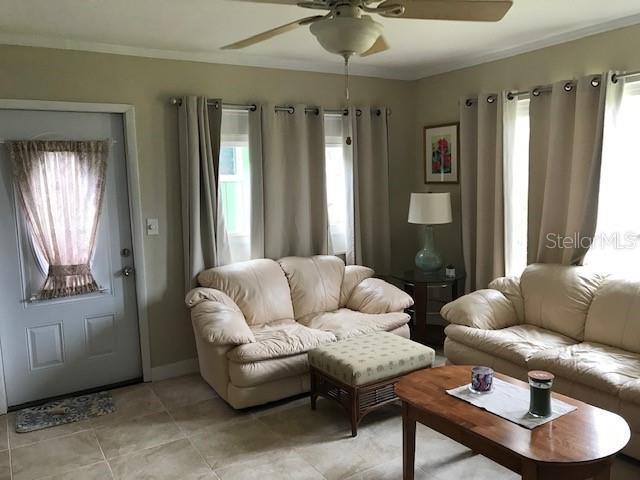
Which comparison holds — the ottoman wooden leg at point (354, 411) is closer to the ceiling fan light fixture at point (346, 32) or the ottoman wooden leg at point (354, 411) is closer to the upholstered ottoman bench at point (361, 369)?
the upholstered ottoman bench at point (361, 369)

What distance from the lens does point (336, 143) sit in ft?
15.5

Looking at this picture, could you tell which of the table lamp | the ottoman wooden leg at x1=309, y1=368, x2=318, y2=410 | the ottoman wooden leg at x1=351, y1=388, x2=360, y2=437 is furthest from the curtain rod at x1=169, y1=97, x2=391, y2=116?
the ottoman wooden leg at x1=351, y1=388, x2=360, y2=437

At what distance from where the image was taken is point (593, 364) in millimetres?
2900

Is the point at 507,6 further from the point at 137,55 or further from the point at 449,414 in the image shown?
the point at 137,55

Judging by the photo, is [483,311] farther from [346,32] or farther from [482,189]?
[346,32]

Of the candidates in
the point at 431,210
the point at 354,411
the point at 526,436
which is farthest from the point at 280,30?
the point at 431,210

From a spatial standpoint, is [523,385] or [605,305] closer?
[523,385]

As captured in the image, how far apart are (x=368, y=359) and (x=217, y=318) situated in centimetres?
106

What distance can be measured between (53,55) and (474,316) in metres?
3.33

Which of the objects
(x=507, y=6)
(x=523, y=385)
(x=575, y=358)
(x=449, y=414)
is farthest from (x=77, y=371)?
(x=507, y=6)

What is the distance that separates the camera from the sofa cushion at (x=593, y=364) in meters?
2.76

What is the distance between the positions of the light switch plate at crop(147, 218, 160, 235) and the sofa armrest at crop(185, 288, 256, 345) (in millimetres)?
534

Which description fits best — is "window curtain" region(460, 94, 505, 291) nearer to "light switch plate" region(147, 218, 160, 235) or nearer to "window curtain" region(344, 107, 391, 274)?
"window curtain" region(344, 107, 391, 274)

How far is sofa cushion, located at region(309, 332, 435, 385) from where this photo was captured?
3.06m
